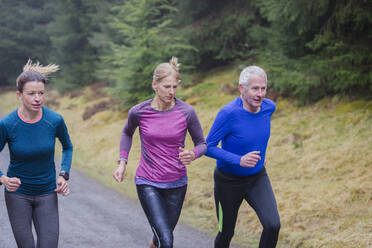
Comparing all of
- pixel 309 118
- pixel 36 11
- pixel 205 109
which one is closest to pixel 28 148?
pixel 309 118

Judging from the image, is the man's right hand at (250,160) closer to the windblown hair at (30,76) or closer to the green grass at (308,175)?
the windblown hair at (30,76)

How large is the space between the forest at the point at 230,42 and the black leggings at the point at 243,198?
18.8 feet

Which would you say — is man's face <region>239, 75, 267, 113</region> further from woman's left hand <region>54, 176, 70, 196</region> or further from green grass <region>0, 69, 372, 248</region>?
green grass <region>0, 69, 372, 248</region>

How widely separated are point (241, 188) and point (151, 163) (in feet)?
3.47

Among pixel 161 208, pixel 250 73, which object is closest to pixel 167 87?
pixel 250 73

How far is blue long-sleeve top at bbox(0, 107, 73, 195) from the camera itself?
385 centimetres

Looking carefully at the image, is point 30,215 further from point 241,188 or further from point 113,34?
point 113,34

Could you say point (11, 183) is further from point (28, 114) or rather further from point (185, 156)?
point (185, 156)

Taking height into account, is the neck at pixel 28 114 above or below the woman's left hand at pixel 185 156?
above

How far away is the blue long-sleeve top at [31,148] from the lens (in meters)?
3.85

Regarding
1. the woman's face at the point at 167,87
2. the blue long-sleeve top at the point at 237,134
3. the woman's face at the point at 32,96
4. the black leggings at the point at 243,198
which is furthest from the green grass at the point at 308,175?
the woman's face at the point at 32,96

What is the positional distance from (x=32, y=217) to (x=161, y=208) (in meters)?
1.28

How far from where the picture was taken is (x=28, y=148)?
3838mm

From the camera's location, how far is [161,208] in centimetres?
423
